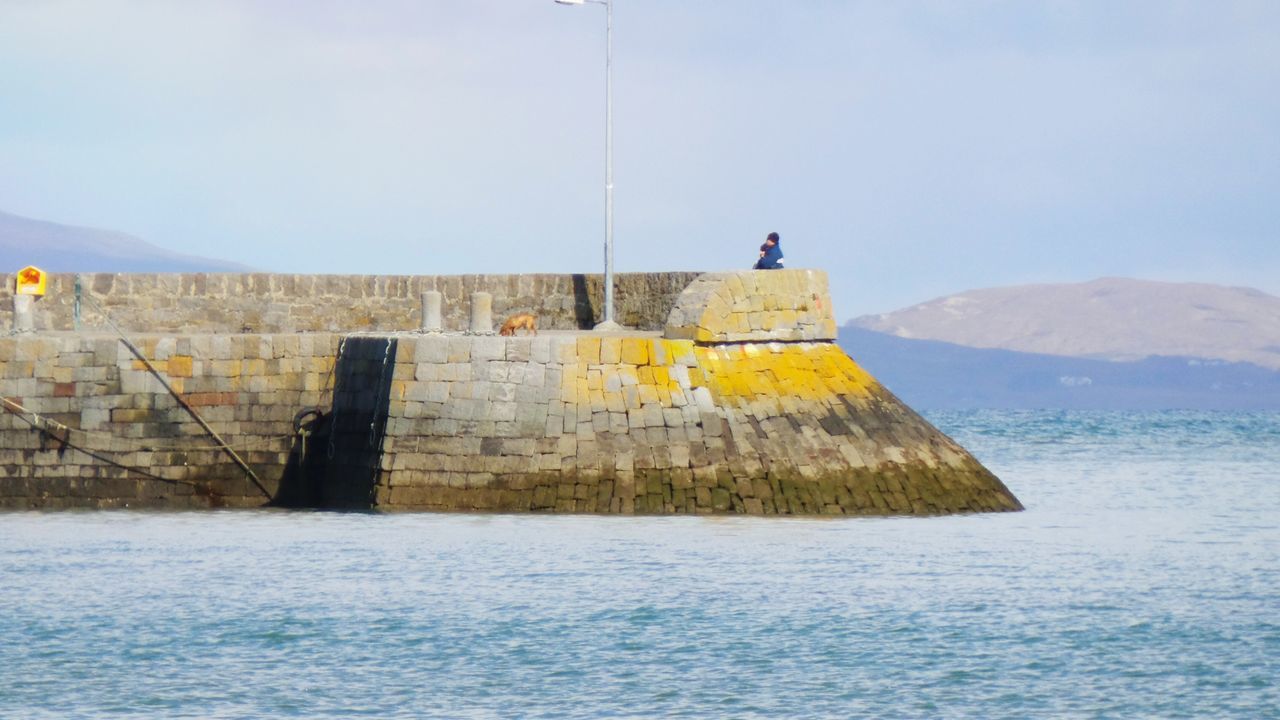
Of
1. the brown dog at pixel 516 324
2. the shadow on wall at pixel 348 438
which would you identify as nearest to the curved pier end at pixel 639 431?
the shadow on wall at pixel 348 438

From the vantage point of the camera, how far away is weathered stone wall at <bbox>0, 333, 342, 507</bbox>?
25797 mm

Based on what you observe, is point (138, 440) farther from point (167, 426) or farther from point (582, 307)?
point (582, 307)

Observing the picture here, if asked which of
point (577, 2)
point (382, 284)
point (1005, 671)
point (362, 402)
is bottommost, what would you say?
point (1005, 671)

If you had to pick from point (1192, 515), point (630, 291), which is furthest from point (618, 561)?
point (1192, 515)

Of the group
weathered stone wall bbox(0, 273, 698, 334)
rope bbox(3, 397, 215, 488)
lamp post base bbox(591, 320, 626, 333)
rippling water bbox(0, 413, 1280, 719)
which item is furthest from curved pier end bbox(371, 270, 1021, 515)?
weathered stone wall bbox(0, 273, 698, 334)

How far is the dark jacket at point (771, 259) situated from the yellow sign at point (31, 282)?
10245 mm

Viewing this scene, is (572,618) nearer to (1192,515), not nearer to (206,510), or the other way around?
(206,510)

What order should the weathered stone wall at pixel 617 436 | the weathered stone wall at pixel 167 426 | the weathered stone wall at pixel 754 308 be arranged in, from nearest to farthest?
the weathered stone wall at pixel 617 436
the weathered stone wall at pixel 754 308
the weathered stone wall at pixel 167 426

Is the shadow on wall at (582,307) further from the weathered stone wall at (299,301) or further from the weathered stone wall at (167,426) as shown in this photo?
the weathered stone wall at (167,426)

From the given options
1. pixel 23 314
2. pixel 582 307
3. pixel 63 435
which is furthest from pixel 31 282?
pixel 582 307

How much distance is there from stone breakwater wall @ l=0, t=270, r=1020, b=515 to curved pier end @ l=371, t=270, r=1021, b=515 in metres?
0.02

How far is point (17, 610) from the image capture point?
17906mm

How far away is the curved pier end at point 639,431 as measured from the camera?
22828mm

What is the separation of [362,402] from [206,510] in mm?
2615
